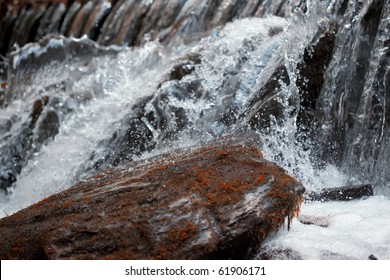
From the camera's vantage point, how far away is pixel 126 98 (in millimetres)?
5496

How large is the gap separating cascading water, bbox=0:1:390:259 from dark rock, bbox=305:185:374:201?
7 centimetres

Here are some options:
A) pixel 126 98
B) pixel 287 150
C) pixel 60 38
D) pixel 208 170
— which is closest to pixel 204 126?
pixel 287 150

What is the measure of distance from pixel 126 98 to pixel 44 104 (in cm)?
97

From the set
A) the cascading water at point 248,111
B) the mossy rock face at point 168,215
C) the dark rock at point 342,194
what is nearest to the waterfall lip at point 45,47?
the cascading water at point 248,111

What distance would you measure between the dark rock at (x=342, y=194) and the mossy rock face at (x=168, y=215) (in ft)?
2.08

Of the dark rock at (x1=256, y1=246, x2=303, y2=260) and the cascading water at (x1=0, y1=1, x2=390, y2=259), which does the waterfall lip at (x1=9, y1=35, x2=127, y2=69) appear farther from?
the dark rock at (x1=256, y1=246, x2=303, y2=260)

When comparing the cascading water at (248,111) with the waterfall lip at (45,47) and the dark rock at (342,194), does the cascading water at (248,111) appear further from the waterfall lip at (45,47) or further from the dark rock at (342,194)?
the waterfall lip at (45,47)

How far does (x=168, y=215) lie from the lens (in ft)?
7.42

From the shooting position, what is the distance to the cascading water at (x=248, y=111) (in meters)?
3.66

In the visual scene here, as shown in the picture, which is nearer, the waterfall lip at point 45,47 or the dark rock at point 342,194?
the dark rock at point 342,194

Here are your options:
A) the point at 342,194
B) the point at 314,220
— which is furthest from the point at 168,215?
the point at 342,194

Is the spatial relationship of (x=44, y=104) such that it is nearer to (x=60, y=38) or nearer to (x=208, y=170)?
(x=60, y=38)

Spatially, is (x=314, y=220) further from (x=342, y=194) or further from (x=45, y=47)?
(x=45, y=47)

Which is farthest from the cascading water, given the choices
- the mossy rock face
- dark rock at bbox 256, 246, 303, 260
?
the mossy rock face
